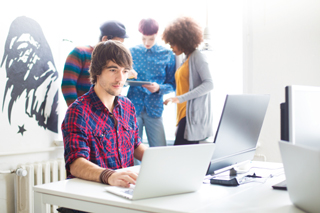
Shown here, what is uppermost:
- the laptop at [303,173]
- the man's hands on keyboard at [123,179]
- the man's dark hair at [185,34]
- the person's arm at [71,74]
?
the man's dark hair at [185,34]

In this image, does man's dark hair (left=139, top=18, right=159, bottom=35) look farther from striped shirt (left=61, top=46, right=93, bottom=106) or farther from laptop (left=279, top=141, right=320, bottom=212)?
laptop (left=279, top=141, right=320, bottom=212)

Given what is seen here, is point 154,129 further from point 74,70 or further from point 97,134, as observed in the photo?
point 97,134

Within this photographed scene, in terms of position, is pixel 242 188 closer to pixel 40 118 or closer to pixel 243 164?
pixel 243 164

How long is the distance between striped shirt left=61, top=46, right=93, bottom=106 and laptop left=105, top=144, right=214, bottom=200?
1.61m

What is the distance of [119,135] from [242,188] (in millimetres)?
624

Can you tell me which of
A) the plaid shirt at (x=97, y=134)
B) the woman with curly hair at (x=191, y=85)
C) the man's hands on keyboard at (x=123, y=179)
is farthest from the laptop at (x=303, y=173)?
the woman with curly hair at (x=191, y=85)

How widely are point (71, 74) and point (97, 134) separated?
1.25 metres

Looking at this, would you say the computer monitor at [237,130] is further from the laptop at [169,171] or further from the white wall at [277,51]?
the white wall at [277,51]

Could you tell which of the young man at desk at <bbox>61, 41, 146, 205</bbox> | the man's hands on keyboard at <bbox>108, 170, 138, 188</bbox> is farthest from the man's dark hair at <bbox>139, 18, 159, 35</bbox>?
the man's hands on keyboard at <bbox>108, 170, 138, 188</bbox>

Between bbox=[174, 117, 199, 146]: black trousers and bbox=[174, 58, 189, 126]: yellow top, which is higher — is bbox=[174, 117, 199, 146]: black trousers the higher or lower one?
the lower one

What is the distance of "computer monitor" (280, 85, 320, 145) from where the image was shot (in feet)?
3.51

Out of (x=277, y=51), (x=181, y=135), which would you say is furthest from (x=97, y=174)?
A: (x=277, y=51)

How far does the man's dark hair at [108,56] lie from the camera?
1686 mm

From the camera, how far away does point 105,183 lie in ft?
4.23
